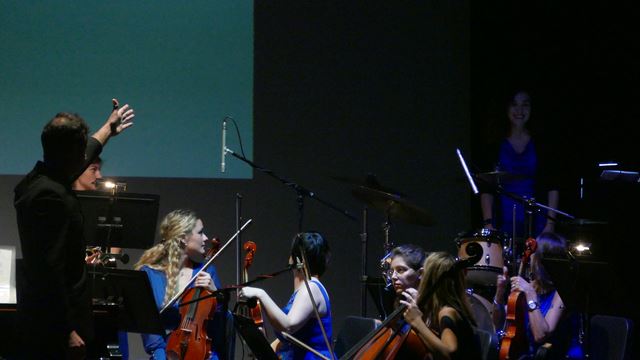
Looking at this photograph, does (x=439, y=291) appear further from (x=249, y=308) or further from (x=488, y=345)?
(x=249, y=308)

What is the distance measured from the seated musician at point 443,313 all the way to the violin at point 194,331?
1.23 metres

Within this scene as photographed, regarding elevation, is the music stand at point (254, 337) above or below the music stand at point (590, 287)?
below

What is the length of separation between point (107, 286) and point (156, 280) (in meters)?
0.85

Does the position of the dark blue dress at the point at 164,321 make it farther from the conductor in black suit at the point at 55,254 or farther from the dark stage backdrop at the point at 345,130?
the dark stage backdrop at the point at 345,130

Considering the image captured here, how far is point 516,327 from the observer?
4.91 meters

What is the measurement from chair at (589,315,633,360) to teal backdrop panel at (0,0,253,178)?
2.96 metres

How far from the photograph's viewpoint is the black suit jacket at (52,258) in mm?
3215

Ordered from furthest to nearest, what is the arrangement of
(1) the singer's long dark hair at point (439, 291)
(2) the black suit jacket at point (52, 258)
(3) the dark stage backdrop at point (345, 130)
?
(3) the dark stage backdrop at point (345, 130) < (1) the singer's long dark hair at point (439, 291) < (2) the black suit jacket at point (52, 258)

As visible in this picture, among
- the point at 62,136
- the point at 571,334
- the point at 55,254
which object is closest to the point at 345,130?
the point at 571,334

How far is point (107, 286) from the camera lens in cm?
418

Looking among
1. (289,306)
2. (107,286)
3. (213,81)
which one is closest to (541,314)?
(289,306)

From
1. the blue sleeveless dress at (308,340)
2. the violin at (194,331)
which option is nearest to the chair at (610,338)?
the blue sleeveless dress at (308,340)

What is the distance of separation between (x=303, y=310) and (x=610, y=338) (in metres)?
1.57

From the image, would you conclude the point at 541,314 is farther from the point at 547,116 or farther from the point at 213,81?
the point at 213,81
